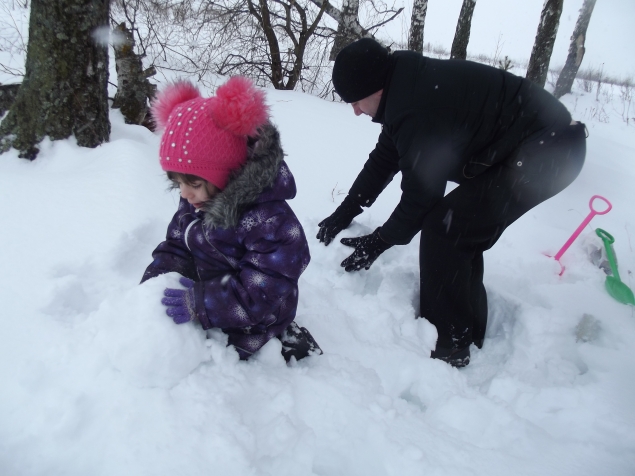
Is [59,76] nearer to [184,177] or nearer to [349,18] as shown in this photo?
[184,177]

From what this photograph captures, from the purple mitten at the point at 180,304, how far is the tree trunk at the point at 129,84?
101 inches

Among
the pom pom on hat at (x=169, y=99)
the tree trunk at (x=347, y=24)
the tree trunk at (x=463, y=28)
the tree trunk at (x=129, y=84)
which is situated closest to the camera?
the pom pom on hat at (x=169, y=99)

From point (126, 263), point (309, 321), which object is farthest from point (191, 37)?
point (309, 321)

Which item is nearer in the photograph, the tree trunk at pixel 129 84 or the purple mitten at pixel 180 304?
the purple mitten at pixel 180 304

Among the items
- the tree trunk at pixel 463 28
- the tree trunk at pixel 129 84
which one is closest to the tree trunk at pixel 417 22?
the tree trunk at pixel 463 28

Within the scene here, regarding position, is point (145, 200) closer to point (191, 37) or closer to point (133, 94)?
point (133, 94)

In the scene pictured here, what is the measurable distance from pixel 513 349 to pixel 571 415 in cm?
45

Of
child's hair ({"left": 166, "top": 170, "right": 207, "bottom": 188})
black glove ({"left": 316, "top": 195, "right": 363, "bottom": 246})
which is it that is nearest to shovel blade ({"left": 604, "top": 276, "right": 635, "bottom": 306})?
black glove ({"left": 316, "top": 195, "right": 363, "bottom": 246})

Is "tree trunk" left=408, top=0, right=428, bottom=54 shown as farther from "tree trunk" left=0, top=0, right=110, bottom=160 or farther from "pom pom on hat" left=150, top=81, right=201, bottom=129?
"pom pom on hat" left=150, top=81, right=201, bottom=129

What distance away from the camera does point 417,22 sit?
6051 millimetres

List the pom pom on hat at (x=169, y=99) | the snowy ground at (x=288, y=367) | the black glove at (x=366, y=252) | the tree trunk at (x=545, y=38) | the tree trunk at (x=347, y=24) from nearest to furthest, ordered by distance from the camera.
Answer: the snowy ground at (x=288, y=367), the pom pom on hat at (x=169, y=99), the black glove at (x=366, y=252), the tree trunk at (x=545, y=38), the tree trunk at (x=347, y=24)

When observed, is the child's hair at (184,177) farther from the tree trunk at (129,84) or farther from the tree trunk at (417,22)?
the tree trunk at (417,22)

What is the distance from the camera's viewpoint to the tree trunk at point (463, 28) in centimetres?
589

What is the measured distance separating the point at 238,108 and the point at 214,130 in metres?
0.10
